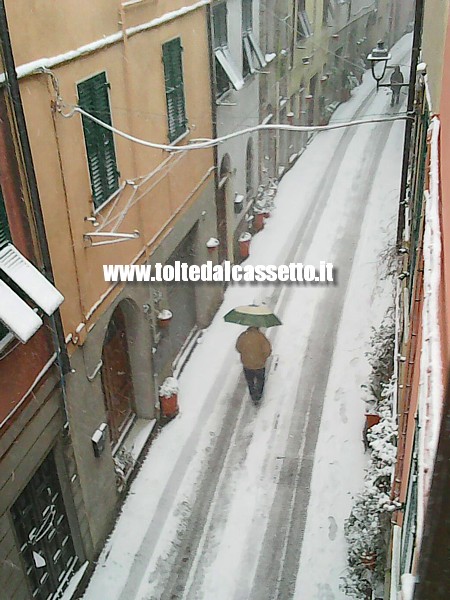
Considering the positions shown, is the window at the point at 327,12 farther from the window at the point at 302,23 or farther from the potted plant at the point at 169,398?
the potted plant at the point at 169,398

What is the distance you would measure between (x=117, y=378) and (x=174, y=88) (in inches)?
173

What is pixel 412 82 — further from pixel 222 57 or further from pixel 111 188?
pixel 111 188

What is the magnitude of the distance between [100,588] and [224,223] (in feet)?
26.2

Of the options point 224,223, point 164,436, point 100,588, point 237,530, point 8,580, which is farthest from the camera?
point 224,223

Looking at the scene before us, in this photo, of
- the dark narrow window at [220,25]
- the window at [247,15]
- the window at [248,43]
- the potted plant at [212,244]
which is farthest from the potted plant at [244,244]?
the window at [247,15]

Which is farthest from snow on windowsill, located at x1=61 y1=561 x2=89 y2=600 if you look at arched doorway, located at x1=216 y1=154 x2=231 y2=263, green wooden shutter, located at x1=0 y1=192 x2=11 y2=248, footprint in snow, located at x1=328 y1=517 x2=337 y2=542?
arched doorway, located at x1=216 y1=154 x2=231 y2=263

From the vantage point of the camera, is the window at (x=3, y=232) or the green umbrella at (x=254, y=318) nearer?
the window at (x=3, y=232)

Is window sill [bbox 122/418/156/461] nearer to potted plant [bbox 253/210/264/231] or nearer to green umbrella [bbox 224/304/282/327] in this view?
green umbrella [bbox 224/304/282/327]

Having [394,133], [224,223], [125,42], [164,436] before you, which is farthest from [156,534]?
[394,133]

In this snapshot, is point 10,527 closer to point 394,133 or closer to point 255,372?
point 255,372

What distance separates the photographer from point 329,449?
29.9 ft

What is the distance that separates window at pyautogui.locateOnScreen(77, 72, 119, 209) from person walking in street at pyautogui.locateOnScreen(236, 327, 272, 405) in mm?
3259

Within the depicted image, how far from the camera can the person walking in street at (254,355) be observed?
970 cm

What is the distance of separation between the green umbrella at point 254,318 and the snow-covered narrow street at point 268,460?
4.77 ft
